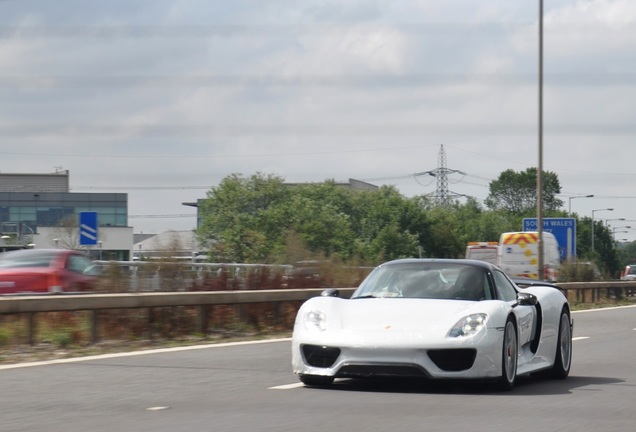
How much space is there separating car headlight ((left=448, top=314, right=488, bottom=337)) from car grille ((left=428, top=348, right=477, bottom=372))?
5.2 inches

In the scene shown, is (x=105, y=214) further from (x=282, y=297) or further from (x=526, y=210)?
(x=282, y=297)

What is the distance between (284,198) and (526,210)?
5489cm

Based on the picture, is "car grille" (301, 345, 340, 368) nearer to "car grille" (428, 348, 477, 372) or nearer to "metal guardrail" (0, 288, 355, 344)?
"car grille" (428, 348, 477, 372)

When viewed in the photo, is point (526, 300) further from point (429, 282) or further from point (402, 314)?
point (402, 314)

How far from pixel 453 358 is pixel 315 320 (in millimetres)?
1185

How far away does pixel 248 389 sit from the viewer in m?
9.93

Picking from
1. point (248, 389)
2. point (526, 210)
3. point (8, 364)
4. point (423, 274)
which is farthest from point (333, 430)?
point (526, 210)

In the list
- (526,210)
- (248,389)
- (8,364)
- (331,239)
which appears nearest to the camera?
(248,389)

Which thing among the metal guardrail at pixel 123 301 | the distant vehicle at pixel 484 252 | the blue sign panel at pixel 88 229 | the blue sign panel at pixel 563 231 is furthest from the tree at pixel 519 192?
the metal guardrail at pixel 123 301

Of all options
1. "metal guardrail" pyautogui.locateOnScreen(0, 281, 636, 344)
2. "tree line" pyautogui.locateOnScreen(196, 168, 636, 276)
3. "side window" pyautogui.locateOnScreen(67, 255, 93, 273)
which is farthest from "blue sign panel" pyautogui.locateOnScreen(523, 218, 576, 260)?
"tree line" pyautogui.locateOnScreen(196, 168, 636, 276)

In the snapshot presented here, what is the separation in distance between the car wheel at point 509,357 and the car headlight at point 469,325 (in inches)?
11.2

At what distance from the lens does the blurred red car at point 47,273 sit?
2088 centimetres

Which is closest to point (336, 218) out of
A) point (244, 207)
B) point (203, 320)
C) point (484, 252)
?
point (244, 207)

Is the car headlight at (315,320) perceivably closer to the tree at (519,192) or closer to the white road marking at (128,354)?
the white road marking at (128,354)
